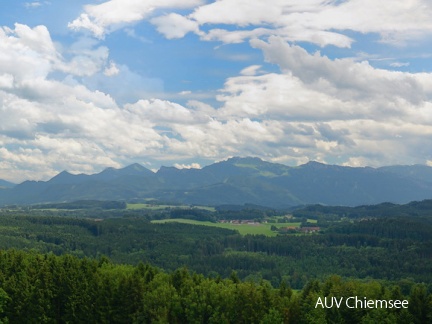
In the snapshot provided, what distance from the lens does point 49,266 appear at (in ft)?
315

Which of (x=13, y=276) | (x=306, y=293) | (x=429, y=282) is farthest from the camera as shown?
(x=429, y=282)

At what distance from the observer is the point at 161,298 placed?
8244 cm

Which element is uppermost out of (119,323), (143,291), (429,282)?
(143,291)

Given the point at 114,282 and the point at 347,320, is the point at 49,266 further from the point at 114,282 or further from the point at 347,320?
the point at 347,320

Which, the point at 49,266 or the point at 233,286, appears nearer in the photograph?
the point at 233,286

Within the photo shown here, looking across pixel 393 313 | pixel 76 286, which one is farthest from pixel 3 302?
pixel 393 313

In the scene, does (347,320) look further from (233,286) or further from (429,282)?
(429,282)

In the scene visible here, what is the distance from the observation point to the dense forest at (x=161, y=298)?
254 ft

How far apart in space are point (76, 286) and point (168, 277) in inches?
680

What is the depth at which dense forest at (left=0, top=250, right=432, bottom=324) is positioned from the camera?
77.4 meters

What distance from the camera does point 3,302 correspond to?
8725 cm

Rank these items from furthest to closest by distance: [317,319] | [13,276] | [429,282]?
[429,282] < [13,276] < [317,319]

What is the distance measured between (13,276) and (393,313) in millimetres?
68449

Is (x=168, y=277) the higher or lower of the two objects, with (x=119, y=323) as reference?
higher
